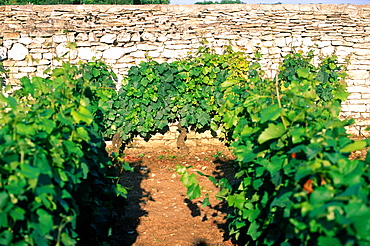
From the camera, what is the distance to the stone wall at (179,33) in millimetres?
7250

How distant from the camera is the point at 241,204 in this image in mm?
3127

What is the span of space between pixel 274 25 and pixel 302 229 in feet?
21.0

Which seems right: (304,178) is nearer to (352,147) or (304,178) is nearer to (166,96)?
(352,147)

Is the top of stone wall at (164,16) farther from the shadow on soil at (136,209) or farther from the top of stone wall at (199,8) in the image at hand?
the shadow on soil at (136,209)

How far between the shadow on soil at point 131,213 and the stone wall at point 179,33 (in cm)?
223

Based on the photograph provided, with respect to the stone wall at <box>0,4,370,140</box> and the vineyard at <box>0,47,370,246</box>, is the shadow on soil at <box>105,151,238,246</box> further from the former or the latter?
the stone wall at <box>0,4,370,140</box>

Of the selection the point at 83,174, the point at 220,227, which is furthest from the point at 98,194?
the point at 220,227

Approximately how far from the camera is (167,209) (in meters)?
4.68

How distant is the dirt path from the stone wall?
2.00 m

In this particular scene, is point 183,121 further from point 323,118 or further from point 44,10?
point 323,118

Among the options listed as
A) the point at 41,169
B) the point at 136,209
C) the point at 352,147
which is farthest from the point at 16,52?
the point at 352,147

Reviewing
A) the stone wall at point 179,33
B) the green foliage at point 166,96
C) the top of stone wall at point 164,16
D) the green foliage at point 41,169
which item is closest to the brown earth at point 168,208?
the green foliage at point 166,96

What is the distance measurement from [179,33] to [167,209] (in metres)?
3.79

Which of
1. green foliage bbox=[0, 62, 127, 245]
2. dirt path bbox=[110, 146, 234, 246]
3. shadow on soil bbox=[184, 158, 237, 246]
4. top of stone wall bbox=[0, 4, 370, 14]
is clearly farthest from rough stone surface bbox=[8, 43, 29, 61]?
green foliage bbox=[0, 62, 127, 245]
